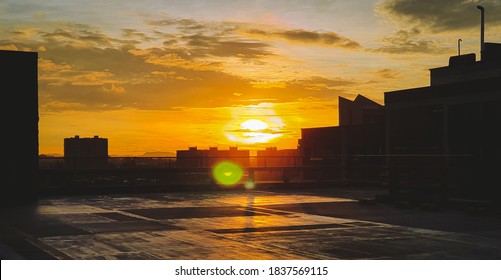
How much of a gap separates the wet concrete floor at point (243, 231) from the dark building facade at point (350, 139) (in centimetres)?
3434

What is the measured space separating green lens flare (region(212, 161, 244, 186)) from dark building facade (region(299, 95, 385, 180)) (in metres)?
22.4

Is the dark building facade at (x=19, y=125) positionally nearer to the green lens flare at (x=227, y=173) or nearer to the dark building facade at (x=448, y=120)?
the green lens flare at (x=227, y=173)

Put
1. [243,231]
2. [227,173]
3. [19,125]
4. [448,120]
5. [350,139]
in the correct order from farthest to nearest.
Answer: [350,139] < [448,120] < [227,173] < [19,125] < [243,231]

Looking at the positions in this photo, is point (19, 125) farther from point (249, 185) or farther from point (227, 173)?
point (249, 185)

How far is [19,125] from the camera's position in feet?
80.4

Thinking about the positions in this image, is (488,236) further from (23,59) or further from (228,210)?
(23,59)

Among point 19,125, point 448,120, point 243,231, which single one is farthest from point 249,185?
point 448,120

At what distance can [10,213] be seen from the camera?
65.1 feet

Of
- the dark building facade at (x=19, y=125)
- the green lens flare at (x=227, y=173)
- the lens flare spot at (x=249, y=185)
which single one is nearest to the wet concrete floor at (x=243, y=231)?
the dark building facade at (x=19, y=125)

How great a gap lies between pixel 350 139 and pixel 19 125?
49773mm

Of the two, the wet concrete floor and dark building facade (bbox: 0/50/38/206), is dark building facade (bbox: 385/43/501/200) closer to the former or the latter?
the wet concrete floor

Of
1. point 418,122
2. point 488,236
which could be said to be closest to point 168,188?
point 488,236

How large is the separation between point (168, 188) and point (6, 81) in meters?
9.40

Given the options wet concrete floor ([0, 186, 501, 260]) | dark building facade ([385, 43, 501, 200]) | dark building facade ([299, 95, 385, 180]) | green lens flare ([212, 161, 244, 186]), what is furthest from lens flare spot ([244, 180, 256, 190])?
dark building facade ([299, 95, 385, 180])
